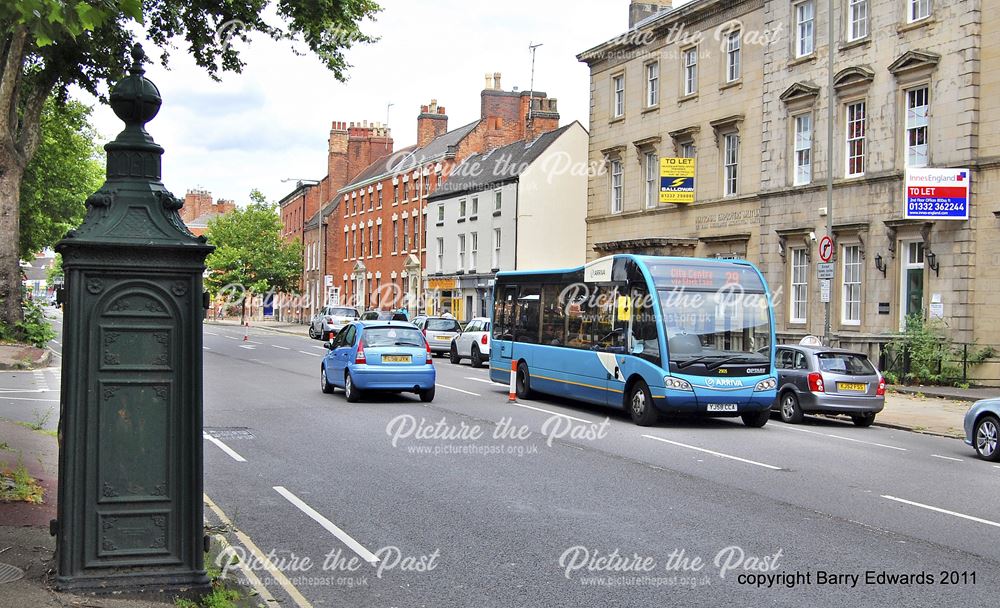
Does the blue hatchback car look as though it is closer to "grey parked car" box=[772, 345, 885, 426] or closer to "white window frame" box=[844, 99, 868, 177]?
"grey parked car" box=[772, 345, 885, 426]

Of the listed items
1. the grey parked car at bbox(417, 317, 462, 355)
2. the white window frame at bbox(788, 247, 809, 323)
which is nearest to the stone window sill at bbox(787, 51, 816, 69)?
the white window frame at bbox(788, 247, 809, 323)

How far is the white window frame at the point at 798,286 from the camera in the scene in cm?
3183

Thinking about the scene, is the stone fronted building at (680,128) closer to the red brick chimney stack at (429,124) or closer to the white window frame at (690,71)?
the white window frame at (690,71)

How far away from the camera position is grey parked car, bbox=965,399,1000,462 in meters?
13.8

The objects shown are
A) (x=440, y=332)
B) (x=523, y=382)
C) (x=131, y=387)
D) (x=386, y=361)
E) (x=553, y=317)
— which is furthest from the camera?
(x=440, y=332)

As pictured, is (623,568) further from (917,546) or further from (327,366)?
(327,366)

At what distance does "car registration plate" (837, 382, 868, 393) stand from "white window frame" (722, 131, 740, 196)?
56.1 feet

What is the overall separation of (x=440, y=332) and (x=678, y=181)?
35.6 ft

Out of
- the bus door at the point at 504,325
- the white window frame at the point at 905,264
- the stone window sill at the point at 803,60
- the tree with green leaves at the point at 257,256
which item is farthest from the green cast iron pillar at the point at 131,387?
the tree with green leaves at the point at 257,256

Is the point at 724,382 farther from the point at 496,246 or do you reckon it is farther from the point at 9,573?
the point at 496,246

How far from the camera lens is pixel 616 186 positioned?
41656 millimetres

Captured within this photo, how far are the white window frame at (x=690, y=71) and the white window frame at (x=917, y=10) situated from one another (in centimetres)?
973

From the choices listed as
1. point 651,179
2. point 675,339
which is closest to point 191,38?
point 675,339

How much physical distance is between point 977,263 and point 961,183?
208cm
